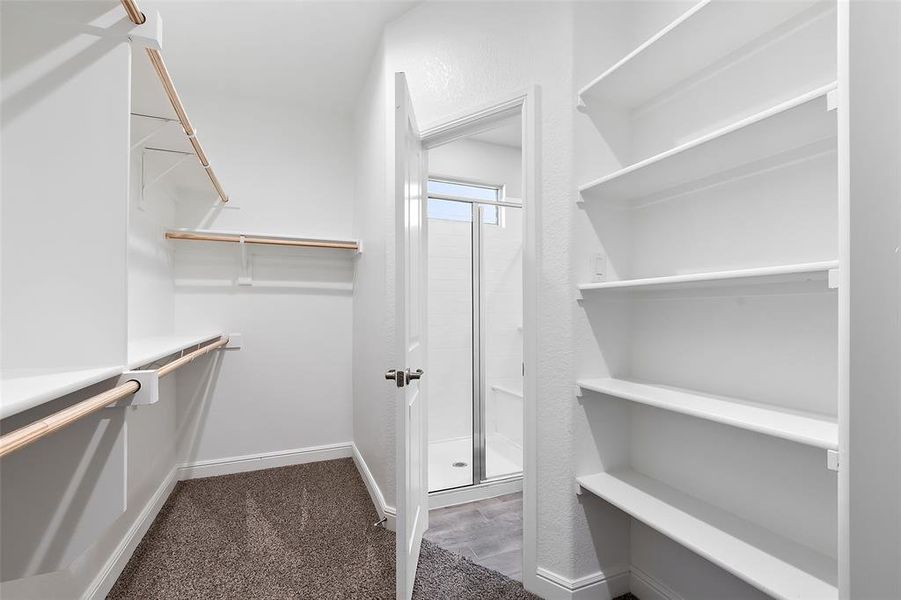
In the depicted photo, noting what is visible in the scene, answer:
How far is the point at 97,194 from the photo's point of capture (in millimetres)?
924

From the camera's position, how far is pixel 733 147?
1.12m

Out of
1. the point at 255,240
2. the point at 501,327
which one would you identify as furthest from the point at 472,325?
the point at 255,240

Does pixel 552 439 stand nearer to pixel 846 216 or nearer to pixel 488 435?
pixel 846 216

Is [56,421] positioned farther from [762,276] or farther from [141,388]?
[762,276]

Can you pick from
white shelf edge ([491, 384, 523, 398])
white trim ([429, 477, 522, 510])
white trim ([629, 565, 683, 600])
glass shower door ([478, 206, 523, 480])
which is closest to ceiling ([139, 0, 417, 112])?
glass shower door ([478, 206, 523, 480])

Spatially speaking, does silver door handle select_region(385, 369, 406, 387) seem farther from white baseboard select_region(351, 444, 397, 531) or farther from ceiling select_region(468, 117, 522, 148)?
ceiling select_region(468, 117, 522, 148)

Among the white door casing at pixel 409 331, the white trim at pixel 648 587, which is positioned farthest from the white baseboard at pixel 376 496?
the white trim at pixel 648 587

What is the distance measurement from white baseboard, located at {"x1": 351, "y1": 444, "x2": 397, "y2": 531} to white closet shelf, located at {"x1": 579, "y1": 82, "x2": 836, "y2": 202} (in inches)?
68.6

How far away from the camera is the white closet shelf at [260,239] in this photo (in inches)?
96.8

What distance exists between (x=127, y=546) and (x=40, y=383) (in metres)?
1.54

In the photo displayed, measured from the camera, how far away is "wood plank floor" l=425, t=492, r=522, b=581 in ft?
6.05

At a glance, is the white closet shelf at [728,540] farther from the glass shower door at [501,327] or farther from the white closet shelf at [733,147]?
the glass shower door at [501,327]

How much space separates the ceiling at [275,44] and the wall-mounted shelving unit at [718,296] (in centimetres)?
136

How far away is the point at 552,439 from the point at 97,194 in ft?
5.24
